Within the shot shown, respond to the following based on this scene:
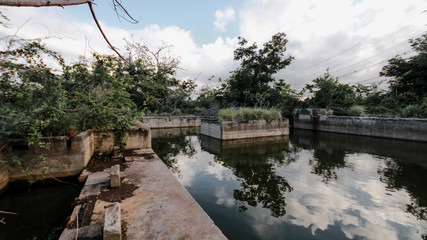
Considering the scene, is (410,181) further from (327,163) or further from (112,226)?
(112,226)

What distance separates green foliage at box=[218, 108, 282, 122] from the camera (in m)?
10.6

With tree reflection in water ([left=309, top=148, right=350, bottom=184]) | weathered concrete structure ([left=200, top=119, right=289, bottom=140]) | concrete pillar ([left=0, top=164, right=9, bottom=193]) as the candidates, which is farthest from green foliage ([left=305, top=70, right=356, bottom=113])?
concrete pillar ([left=0, top=164, right=9, bottom=193])

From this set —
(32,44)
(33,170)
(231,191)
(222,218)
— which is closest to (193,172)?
(231,191)

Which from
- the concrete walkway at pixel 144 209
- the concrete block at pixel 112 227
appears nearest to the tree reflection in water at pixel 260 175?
the concrete walkway at pixel 144 209

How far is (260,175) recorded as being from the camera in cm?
470

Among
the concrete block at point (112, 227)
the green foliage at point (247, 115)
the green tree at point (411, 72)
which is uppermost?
the green tree at point (411, 72)

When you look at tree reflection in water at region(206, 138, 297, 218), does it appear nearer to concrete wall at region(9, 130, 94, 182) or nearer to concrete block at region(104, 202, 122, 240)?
concrete block at region(104, 202, 122, 240)

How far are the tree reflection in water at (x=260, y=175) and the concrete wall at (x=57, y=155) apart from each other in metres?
3.33

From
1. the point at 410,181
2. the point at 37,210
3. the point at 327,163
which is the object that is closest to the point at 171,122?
the point at 327,163

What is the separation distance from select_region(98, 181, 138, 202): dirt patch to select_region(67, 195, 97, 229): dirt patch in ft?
0.38

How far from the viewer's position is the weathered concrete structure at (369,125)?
894cm

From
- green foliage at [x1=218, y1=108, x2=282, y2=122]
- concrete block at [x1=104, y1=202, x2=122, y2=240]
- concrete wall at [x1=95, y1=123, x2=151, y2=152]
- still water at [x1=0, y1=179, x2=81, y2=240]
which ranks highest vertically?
green foliage at [x1=218, y1=108, x2=282, y2=122]

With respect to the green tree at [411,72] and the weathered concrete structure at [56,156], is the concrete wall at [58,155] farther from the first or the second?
the green tree at [411,72]

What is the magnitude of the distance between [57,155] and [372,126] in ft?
47.7
